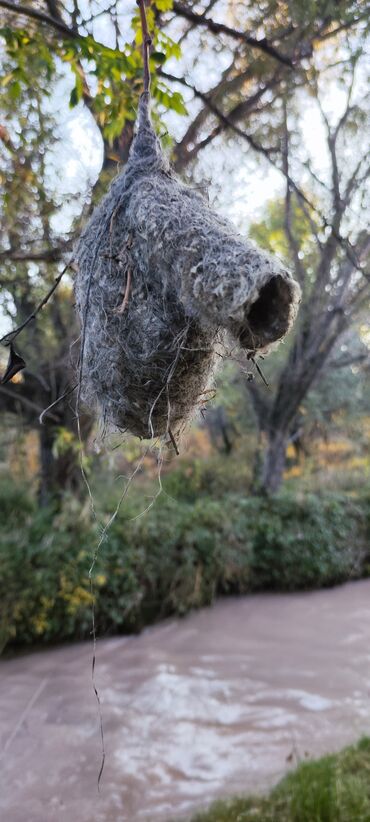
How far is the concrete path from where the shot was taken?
380 cm

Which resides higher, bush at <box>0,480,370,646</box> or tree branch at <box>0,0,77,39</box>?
tree branch at <box>0,0,77,39</box>

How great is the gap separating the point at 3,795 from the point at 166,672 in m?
2.30

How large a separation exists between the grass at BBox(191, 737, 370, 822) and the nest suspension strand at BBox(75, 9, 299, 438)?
238cm

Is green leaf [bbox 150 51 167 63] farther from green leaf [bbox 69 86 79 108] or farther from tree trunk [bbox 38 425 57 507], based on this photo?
tree trunk [bbox 38 425 57 507]

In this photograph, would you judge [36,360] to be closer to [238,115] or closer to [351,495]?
[238,115]

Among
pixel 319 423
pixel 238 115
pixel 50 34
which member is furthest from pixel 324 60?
pixel 319 423

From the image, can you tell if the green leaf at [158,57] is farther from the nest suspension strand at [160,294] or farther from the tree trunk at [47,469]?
the tree trunk at [47,469]

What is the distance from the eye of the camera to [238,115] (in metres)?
4.89

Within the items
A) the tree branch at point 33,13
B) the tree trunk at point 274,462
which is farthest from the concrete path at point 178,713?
the tree branch at point 33,13

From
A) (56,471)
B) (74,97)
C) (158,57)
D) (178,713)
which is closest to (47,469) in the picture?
(56,471)

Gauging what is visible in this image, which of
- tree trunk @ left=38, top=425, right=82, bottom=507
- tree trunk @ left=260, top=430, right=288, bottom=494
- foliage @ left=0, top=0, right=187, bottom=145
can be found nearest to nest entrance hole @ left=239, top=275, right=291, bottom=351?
foliage @ left=0, top=0, right=187, bottom=145

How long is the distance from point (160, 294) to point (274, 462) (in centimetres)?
855

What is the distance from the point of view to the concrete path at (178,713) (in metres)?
3.80

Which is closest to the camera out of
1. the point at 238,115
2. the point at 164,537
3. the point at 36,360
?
the point at 238,115
